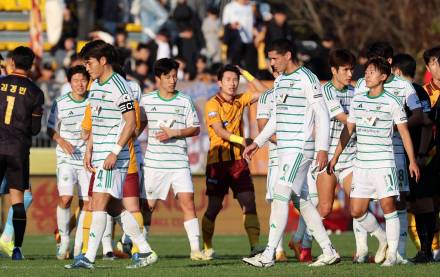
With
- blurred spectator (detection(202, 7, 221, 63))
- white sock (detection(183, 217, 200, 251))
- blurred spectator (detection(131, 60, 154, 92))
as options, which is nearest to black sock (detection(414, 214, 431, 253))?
white sock (detection(183, 217, 200, 251))

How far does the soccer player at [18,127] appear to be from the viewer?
→ 55.1ft

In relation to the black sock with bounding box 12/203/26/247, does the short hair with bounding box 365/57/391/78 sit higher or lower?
higher

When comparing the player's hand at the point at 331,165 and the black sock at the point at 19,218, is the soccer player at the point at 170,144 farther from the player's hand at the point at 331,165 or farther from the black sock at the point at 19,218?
the player's hand at the point at 331,165

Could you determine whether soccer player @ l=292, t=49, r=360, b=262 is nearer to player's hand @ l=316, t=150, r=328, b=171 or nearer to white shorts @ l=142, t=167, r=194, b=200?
white shorts @ l=142, t=167, r=194, b=200

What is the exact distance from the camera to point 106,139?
47.3 feet

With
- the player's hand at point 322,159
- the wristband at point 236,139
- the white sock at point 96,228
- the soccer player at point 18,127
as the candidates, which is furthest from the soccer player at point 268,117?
the white sock at point 96,228

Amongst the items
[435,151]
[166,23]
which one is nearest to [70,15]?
[166,23]

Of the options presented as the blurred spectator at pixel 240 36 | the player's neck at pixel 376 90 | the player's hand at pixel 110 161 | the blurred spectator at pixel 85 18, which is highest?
the blurred spectator at pixel 85 18

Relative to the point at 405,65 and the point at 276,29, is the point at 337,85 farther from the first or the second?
the point at 276,29

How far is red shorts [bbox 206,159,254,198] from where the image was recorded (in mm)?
17297

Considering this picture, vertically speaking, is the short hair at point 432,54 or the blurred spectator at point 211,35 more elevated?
the blurred spectator at point 211,35

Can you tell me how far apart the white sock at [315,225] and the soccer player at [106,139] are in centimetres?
172

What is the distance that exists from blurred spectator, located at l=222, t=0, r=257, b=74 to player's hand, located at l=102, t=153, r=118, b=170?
13.0 meters

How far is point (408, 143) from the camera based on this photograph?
1455 centimetres
